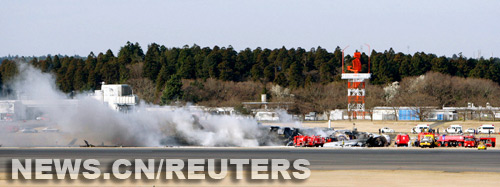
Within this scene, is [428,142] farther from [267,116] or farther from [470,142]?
[267,116]

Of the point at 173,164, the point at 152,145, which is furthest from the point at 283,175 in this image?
the point at 152,145

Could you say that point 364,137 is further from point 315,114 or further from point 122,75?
point 122,75

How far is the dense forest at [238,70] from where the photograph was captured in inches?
6324

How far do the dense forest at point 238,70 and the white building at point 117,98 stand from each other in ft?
151

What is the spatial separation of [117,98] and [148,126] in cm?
2548

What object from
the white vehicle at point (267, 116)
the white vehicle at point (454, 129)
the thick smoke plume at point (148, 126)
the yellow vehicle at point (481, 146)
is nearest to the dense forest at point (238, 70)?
the white vehicle at point (267, 116)

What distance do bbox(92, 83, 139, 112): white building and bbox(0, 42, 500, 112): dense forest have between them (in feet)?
151

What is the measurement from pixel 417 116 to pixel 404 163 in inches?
3251

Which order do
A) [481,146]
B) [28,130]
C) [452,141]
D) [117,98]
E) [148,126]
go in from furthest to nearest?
[117,98] < [28,130] < [148,126] < [452,141] < [481,146]

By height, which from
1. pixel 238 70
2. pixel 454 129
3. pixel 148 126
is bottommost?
pixel 454 129

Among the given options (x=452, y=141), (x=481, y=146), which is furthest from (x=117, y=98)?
(x=481, y=146)

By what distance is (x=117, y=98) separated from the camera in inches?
3880

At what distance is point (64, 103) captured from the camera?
78.0 meters

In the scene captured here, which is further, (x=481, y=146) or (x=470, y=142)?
(x=470, y=142)
